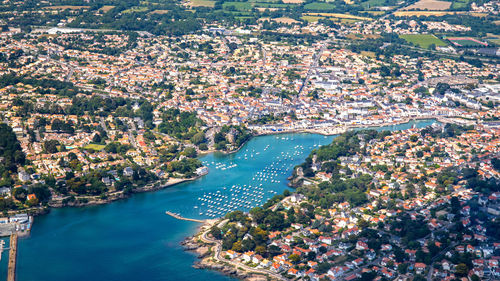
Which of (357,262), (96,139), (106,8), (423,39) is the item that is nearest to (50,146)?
(96,139)

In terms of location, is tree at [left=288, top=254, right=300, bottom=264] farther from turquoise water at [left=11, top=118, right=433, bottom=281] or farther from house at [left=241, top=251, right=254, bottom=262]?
turquoise water at [left=11, top=118, right=433, bottom=281]

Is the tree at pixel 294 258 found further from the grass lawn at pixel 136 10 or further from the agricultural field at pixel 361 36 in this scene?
the grass lawn at pixel 136 10

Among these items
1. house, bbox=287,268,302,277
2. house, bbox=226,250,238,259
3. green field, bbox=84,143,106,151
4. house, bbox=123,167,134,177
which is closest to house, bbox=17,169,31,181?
house, bbox=123,167,134,177

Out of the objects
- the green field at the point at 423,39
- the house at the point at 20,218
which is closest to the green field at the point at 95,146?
the house at the point at 20,218

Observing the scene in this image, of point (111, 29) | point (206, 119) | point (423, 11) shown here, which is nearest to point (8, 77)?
point (206, 119)

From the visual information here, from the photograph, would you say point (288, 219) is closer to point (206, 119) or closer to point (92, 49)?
point (206, 119)

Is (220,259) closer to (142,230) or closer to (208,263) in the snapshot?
(208,263)
